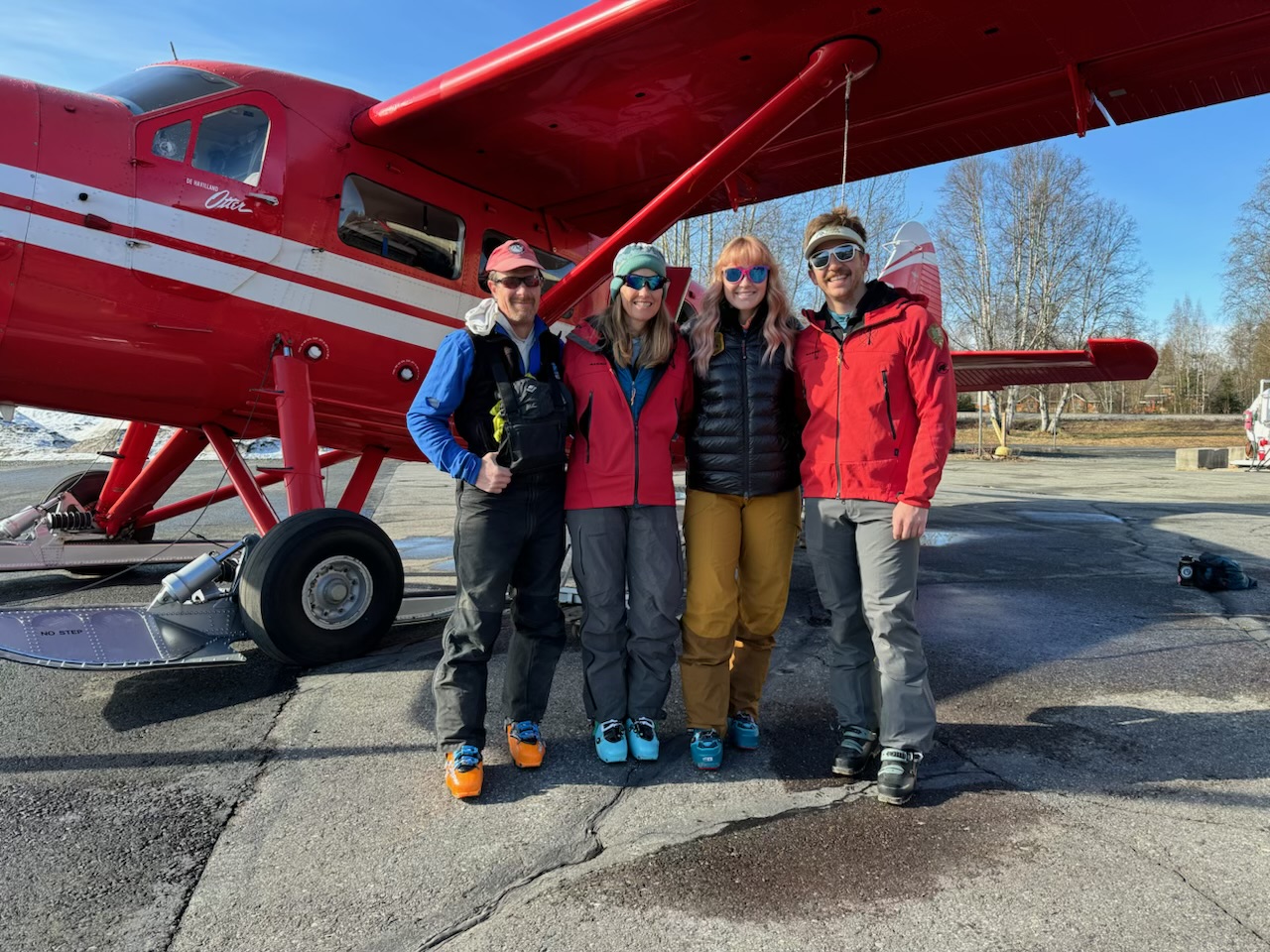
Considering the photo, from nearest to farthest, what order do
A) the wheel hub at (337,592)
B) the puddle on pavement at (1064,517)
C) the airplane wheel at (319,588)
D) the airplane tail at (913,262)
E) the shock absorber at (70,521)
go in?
the airplane wheel at (319,588) < the wheel hub at (337,592) < the shock absorber at (70,521) < the airplane tail at (913,262) < the puddle on pavement at (1064,517)

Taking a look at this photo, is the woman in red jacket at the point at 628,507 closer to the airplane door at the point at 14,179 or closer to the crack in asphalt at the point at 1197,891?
the crack in asphalt at the point at 1197,891

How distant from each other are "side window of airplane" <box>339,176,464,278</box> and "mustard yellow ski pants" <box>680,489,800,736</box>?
2933 mm

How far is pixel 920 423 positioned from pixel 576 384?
1249 mm

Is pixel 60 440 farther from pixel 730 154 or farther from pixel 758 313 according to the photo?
pixel 758 313

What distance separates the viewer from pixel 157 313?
413 centimetres

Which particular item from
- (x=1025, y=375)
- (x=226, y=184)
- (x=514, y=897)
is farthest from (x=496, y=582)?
(x=1025, y=375)

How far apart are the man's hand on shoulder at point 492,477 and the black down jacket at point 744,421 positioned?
0.73 m

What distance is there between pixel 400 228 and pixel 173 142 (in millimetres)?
1302

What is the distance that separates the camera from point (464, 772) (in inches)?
106

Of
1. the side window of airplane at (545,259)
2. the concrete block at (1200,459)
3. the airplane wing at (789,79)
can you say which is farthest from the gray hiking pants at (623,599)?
the concrete block at (1200,459)

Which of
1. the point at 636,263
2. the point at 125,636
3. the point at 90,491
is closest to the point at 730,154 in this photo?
the point at 636,263

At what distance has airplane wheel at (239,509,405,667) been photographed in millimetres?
3771

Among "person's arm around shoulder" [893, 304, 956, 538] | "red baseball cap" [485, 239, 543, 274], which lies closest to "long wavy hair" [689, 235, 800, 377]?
"person's arm around shoulder" [893, 304, 956, 538]

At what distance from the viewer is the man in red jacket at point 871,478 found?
2.74m
